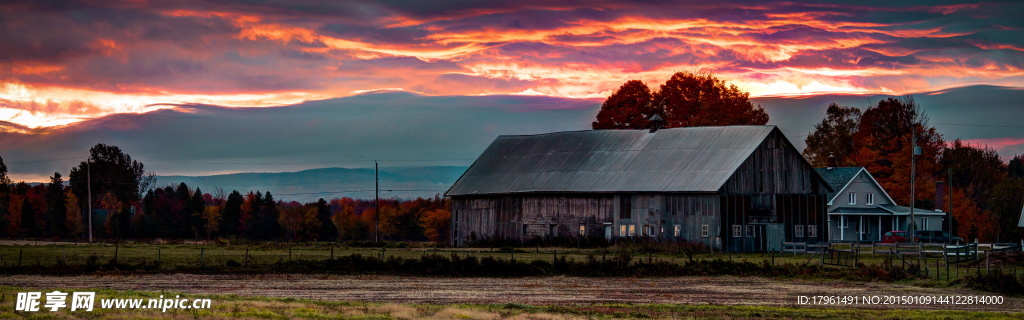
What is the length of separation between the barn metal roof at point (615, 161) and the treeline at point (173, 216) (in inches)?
1833

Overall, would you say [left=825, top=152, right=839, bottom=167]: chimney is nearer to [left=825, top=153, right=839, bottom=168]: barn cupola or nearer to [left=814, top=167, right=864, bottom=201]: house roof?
[left=825, top=153, right=839, bottom=168]: barn cupola

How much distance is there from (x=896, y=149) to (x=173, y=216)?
82.3 meters

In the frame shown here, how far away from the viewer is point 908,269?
42.0 m

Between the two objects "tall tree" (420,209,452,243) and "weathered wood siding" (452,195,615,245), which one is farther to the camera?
"tall tree" (420,209,452,243)

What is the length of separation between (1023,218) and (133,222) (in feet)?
319

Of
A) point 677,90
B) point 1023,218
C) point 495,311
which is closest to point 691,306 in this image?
point 495,311

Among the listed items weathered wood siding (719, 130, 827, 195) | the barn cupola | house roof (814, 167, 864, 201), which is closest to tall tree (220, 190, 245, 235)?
the barn cupola

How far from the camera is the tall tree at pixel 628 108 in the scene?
3994 inches

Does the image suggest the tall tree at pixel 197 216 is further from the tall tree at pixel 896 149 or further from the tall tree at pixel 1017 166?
the tall tree at pixel 1017 166

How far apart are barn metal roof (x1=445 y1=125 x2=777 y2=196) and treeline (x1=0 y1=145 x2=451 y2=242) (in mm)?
46564

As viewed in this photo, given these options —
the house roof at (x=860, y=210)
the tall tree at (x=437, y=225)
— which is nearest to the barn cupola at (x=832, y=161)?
the house roof at (x=860, y=210)

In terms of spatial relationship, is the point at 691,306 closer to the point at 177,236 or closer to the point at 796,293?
the point at 796,293

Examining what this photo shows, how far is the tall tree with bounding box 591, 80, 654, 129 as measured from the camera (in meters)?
101

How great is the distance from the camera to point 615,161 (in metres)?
72.8
